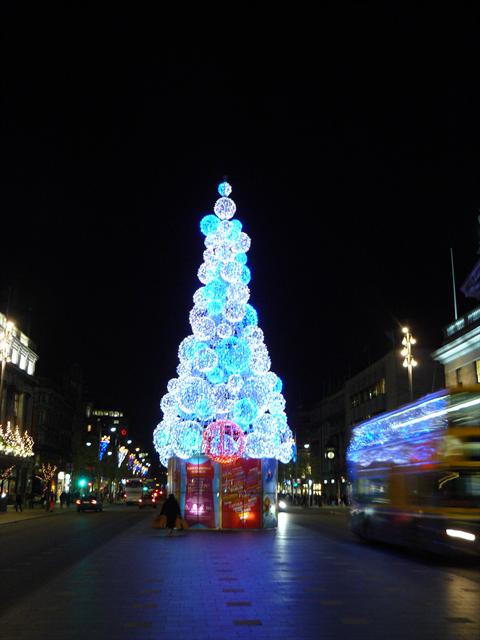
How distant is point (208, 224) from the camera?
3256cm

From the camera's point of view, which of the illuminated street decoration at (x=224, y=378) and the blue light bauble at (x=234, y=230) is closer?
the illuminated street decoration at (x=224, y=378)

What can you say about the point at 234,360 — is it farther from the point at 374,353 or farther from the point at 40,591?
the point at 374,353

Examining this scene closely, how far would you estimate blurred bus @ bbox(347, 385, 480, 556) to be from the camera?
1720cm

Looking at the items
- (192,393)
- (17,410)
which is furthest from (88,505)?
(192,393)

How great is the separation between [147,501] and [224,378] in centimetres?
4232

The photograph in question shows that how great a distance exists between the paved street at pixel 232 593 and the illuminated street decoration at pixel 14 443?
114 feet

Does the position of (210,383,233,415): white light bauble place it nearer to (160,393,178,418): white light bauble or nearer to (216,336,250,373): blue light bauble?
(216,336,250,373): blue light bauble

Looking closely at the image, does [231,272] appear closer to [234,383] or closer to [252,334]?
[252,334]

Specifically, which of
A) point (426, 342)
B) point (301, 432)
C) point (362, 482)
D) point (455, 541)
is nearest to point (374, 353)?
point (426, 342)

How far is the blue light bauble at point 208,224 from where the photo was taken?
107ft

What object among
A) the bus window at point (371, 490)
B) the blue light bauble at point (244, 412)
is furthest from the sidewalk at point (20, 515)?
the bus window at point (371, 490)

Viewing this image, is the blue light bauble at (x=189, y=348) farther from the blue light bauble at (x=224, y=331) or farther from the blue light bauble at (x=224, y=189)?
the blue light bauble at (x=224, y=189)

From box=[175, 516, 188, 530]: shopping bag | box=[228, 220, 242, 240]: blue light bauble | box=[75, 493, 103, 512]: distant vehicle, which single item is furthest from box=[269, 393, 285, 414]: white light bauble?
box=[75, 493, 103, 512]: distant vehicle

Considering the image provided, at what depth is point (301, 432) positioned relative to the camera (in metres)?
132
